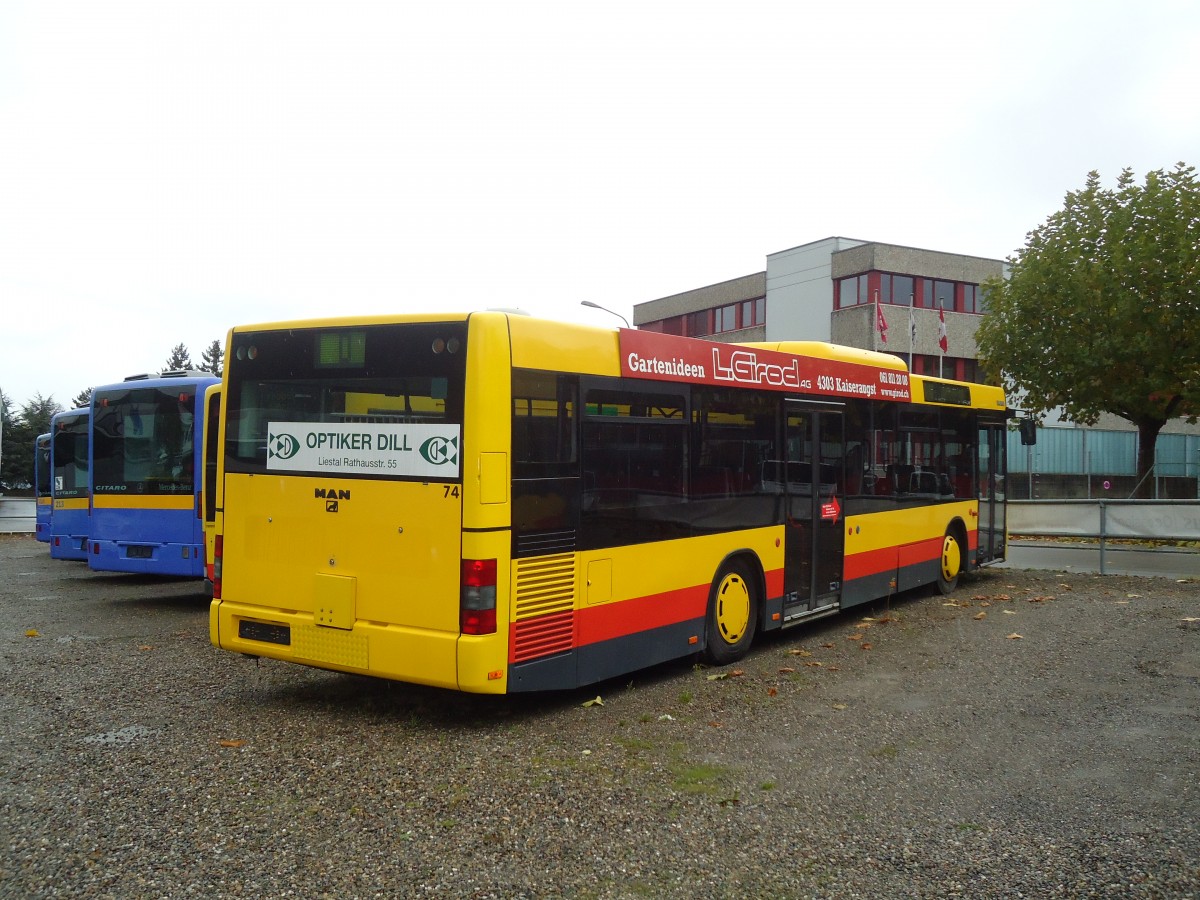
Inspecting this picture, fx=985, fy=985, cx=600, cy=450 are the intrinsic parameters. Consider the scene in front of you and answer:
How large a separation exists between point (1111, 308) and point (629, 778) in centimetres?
2439

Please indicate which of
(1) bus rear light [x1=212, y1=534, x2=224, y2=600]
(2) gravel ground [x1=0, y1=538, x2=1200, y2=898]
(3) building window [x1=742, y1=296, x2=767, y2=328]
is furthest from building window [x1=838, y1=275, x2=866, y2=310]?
(1) bus rear light [x1=212, y1=534, x2=224, y2=600]

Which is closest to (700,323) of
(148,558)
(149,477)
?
(149,477)

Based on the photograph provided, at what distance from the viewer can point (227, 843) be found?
4.59 m

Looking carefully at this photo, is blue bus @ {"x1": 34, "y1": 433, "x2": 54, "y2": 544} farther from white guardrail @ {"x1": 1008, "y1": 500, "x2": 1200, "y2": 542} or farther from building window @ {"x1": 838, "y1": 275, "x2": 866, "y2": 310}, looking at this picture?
building window @ {"x1": 838, "y1": 275, "x2": 866, "y2": 310}

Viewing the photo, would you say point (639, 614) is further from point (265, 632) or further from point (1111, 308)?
point (1111, 308)

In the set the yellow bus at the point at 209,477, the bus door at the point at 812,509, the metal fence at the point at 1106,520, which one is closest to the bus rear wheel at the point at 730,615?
the bus door at the point at 812,509

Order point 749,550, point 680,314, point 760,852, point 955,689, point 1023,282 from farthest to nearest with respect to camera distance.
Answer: point 680,314, point 1023,282, point 749,550, point 955,689, point 760,852

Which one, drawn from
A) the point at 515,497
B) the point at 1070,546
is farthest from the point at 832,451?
the point at 1070,546

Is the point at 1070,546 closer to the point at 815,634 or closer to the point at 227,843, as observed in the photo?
the point at 815,634

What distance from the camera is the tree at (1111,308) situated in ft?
81.4

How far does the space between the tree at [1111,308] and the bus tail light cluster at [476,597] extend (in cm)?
2343

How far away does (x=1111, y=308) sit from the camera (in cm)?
2544

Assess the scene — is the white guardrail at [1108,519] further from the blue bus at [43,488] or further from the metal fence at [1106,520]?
the blue bus at [43,488]

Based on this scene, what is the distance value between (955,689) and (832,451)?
3.15 metres
